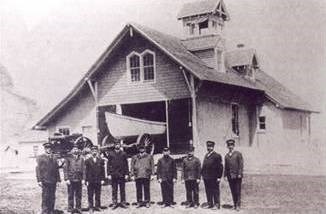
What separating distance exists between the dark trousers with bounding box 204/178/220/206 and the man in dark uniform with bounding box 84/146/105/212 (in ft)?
5.28

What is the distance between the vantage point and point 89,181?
7.69 m

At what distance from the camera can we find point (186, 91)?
1152 centimetres

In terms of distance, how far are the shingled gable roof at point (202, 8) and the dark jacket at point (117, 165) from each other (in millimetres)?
5710

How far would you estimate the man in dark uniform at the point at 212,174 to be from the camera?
24.1ft

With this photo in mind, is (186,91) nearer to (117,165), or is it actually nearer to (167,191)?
(117,165)

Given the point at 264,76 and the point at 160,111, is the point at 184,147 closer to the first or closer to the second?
the point at 160,111

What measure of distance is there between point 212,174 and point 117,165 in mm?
1544

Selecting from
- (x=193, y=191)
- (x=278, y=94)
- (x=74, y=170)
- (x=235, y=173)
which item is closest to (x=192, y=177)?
(x=193, y=191)

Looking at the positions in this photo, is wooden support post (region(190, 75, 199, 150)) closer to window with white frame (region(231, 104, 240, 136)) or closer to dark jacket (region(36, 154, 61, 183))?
window with white frame (region(231, 104, 240, 136))

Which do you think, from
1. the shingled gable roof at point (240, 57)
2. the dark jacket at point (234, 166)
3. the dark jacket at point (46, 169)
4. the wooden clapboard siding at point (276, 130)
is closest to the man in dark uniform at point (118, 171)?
the dark jacket at point (46, 169)

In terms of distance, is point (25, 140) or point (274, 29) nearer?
point (274, 29)

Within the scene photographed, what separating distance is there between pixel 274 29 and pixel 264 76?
8.86 meters

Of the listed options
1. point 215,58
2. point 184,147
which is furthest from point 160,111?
point 215,58

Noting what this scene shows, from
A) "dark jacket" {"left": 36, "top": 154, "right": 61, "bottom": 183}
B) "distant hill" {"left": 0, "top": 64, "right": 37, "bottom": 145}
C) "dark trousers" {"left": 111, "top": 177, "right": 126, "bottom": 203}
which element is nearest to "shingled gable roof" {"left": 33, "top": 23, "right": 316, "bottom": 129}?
"distant hill" {"left": 0, "top": 64, "right": 37, "bottom": 145}
